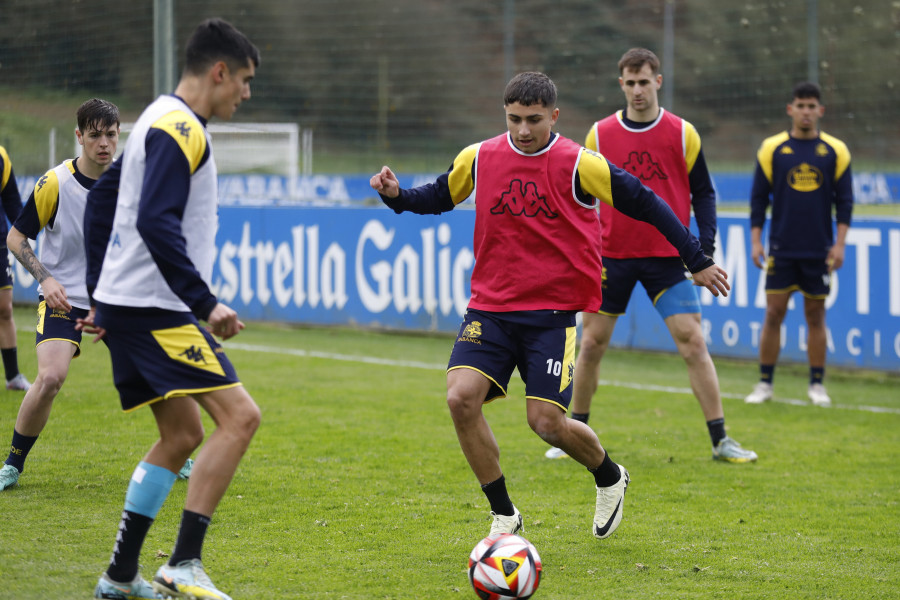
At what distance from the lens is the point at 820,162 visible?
870 centimetres

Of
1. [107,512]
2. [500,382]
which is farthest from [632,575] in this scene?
[107,512]

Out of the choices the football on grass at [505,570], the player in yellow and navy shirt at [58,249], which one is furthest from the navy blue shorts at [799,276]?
the player in yellow and navy shirt at [58,249]

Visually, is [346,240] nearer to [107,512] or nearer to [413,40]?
[107,512]

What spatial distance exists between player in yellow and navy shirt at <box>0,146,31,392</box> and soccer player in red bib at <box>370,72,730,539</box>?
13.2ft

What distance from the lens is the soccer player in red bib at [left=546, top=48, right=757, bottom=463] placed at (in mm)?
6504

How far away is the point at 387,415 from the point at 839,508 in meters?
3.54

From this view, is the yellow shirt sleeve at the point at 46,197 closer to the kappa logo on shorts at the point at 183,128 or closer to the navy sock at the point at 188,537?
the kappa logo on shorts at the point at 183,128

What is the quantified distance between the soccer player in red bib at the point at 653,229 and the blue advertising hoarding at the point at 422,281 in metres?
3.86

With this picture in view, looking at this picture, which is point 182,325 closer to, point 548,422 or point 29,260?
point 548,422

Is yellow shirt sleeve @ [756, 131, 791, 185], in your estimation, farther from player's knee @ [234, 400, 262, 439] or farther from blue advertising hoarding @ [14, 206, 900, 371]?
player's knee @ [234, 400, 262, 439]

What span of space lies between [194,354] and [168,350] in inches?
3.6

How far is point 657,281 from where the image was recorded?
258 inches

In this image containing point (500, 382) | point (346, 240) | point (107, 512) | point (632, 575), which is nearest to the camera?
point (632, 575)

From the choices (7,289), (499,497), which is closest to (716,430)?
(499,497)
